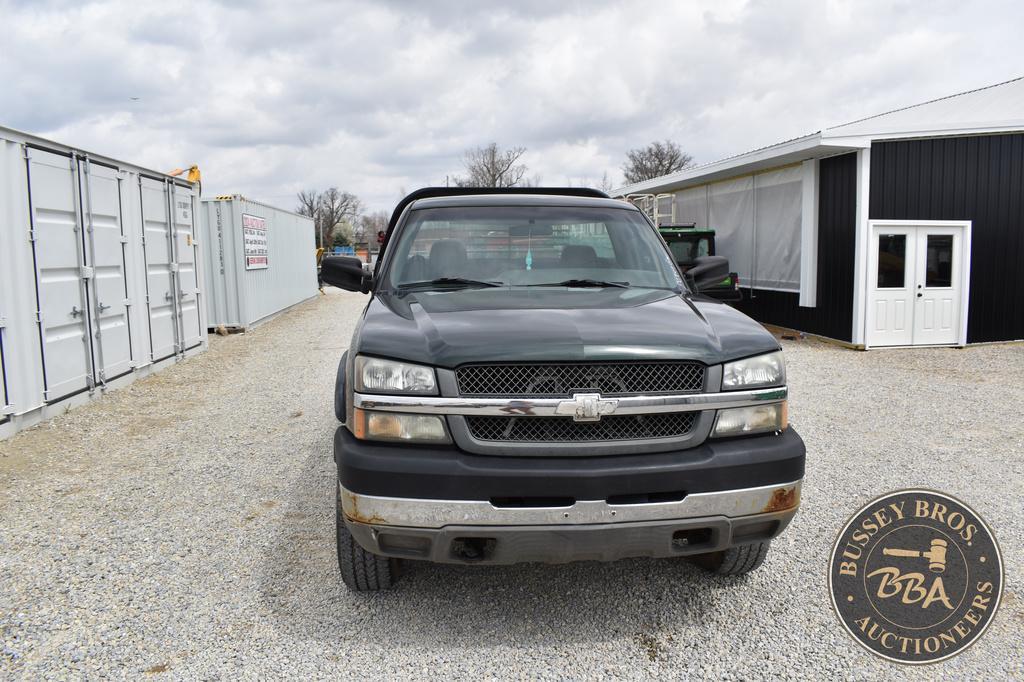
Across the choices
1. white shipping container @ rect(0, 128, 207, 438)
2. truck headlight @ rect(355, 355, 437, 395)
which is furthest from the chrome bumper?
white shipping container @ rect(0, 128, 207, 438)

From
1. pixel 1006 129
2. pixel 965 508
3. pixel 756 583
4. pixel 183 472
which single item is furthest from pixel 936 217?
pixel 183 472


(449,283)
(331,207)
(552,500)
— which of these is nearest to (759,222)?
(449,283)

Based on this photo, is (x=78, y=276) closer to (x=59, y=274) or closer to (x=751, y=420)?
(x=59, y=274)

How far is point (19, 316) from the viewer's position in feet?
22.4

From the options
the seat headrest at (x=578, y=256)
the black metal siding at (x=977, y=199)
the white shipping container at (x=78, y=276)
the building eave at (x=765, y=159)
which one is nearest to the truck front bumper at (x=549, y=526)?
the seat headrest at (x=578, y=256)

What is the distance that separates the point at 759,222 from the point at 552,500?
15.0 meters

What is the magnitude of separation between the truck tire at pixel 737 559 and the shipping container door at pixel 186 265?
32.8ft

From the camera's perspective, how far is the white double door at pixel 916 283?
505 inches

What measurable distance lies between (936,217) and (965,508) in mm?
10008

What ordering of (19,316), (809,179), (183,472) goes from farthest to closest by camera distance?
(809,179) < (19,316) < (183,472)

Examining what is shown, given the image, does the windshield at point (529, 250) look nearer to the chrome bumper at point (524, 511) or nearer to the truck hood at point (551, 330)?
the truck hood at point (551, 330)

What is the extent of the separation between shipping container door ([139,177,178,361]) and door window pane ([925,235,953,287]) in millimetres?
12611

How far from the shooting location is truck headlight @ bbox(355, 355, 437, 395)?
2.78 metres

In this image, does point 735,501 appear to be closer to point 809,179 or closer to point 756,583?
point 756,583
